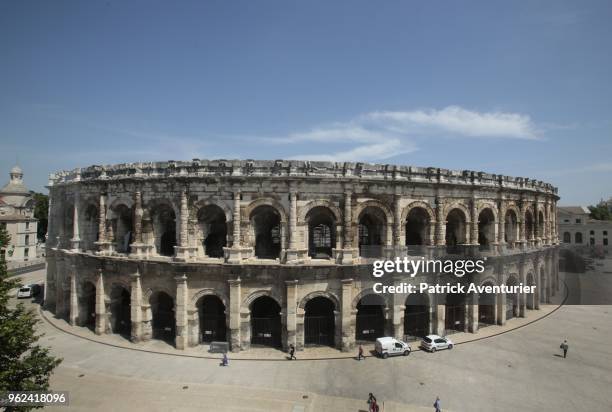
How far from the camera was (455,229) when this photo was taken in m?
23.6

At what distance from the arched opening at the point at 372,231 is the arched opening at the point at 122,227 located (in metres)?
15.4

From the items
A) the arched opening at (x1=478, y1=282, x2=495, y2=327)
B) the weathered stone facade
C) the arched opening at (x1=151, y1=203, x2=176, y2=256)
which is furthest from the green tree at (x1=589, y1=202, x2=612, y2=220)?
the arched opening at (x1=151, y1=203, x2=176, y2=256)

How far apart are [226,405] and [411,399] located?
316 inches

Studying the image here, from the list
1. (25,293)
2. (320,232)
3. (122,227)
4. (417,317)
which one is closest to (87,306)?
(122,227)

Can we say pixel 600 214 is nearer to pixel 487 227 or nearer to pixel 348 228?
pixel 487 227

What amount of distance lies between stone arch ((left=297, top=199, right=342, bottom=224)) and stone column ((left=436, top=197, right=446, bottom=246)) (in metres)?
6.76

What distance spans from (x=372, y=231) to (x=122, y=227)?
659 inches

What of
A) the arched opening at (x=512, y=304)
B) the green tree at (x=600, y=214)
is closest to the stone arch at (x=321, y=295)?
the arched opening at (x=512, y=304)

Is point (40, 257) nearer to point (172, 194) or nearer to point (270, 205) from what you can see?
point (172, 194)

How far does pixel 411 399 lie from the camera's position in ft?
48.1

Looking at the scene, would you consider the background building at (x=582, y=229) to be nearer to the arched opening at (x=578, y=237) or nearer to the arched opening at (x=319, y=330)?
the arched opening at (x=578, y=237)

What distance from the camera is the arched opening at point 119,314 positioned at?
21.5 m

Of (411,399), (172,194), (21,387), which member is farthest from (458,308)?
(21,387)

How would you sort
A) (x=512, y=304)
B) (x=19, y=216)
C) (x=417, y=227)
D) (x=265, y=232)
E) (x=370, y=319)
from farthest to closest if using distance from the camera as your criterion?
(x=19, y=216), (x=512, y=304), (x=417, y=227), (x=265, y=232), (x=370, y=319)
